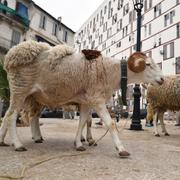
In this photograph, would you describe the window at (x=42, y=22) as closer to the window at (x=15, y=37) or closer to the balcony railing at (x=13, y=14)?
the balcony railing at (x=13, y=14)

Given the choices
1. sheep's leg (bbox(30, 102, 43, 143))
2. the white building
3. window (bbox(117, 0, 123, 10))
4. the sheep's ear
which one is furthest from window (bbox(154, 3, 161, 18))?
sheep's leg (bbox(30, 102, 43, 143))

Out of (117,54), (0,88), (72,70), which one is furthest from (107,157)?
(117,54)

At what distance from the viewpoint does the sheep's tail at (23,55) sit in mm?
4395

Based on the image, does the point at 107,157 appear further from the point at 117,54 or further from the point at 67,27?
the point at 117,54

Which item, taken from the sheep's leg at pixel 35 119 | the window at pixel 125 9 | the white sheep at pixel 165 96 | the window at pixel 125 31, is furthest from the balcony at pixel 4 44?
the sheep's leg at pixel 35 119

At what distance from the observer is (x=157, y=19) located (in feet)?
129

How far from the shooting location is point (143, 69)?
459cm

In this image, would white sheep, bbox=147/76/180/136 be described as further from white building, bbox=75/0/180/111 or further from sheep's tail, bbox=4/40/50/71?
white building, bbox=75/0/180/111

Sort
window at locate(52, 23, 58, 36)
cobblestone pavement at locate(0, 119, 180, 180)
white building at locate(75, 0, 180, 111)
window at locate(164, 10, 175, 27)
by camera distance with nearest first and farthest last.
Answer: cobblestone pavement at locate(0, 119, 180, 180)
white building at locate(75, 0, 180, 111)
window at locate(164, 10, 175, 27)
window at locate(52, 23, 58, 36)

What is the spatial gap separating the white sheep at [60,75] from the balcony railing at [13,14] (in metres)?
28.0

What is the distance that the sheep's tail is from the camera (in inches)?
173

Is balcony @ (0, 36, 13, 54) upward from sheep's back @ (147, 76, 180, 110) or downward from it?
upward

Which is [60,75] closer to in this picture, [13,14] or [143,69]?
[143,69]

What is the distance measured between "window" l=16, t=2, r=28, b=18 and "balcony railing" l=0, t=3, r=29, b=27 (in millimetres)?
746
